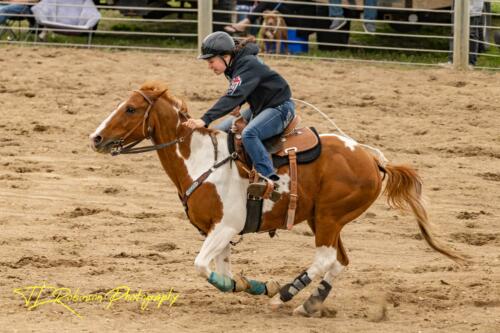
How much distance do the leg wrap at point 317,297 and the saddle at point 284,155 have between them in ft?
1.74

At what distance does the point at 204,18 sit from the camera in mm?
18203

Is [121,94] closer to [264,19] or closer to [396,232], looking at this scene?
[264,19]

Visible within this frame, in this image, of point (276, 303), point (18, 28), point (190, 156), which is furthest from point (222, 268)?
point (18, 28)

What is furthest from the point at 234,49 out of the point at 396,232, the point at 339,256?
the point at 396,232

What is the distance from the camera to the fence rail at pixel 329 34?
17.6 meters

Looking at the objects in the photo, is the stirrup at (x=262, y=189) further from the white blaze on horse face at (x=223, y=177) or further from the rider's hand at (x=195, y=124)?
the rider's hand at (x=195, y=124)

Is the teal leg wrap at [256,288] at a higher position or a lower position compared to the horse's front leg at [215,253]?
lower

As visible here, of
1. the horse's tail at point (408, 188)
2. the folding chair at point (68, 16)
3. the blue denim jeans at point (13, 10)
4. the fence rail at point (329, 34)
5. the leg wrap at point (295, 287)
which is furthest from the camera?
the blue denim jeans at point (13, 10)

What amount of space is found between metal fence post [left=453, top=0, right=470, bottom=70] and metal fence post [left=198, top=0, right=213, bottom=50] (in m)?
3.83

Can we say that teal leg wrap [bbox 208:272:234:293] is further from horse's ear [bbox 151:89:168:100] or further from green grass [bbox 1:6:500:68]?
green grass [bbox 1:6:500:68]

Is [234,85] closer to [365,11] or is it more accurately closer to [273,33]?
[273,33]

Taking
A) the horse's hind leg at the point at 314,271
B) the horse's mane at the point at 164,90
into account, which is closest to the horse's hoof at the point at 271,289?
the horse's hind leg at the point at 314,271

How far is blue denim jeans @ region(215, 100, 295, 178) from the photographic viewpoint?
8586 millimetres

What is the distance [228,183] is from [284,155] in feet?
1.59
